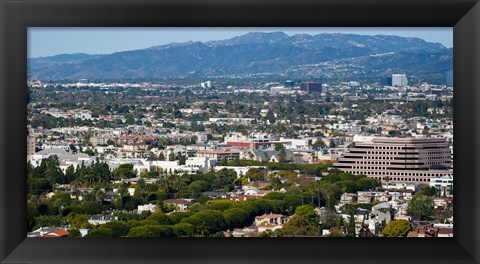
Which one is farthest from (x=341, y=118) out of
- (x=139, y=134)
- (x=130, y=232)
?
(x=130, y=232)

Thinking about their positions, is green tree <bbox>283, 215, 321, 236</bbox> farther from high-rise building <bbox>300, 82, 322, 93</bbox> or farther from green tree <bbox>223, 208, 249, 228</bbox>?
high-rise building <bbox>300, 82, 322, 93</bbox>

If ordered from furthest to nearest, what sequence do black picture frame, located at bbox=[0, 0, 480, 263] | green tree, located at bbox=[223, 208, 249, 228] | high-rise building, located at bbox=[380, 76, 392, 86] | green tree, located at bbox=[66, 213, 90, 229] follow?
high-rise building, located at bbox=[380, 76, 392, 86], green tree, located at bbox=[223, 208, 249, 228], green tree, located at bbox=[66, 213, 90, 229], black picture frame, located at bbox=[0, 0, 480, 263]

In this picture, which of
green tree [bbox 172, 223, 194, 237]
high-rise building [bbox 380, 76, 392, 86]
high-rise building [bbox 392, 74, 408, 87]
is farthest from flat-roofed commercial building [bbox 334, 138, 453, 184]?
green tree [bbox 172, 223, 194, 237]

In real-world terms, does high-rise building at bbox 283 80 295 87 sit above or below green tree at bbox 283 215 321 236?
above

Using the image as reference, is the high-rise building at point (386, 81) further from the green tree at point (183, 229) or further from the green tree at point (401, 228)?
the green tree at point (401, 228)
